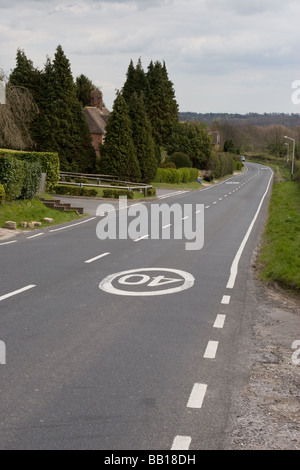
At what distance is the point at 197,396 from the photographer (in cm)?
593

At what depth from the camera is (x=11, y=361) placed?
679cm

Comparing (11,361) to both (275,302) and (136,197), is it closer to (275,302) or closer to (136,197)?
(275,302)

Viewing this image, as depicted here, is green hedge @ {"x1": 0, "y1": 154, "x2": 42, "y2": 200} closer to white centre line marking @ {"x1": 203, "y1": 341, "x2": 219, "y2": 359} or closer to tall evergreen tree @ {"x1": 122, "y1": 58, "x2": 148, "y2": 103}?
white centre line marking @ {"x1": 203, "y1": 341, "x2": 219, "y2": 359}

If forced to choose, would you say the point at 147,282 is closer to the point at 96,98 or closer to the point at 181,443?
the point at 181,443

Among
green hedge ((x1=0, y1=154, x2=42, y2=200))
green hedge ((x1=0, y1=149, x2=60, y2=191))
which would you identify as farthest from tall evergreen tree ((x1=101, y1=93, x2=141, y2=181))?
green hedge ((x1=0, y1=154, x2=42, y2=200))

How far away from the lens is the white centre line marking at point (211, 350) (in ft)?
23.9

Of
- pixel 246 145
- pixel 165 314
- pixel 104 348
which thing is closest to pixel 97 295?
pixel 165 314

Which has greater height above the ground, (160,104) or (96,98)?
(96,98)

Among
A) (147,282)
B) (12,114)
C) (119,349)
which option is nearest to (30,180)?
(12,114)

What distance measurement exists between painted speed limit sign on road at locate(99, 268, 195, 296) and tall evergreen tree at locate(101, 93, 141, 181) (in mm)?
33992

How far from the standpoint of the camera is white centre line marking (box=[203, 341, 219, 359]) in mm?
7287

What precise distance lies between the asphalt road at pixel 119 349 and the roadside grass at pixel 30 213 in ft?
22.2

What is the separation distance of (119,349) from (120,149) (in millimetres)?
40208
